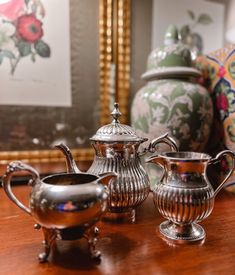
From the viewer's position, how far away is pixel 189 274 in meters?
0.30

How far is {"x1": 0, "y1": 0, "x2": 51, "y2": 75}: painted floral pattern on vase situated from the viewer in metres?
0.73

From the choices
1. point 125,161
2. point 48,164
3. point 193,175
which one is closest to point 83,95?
point 48,164

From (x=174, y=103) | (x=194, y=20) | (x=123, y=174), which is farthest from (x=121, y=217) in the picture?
(x=194, y=20)

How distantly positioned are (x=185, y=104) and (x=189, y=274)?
41 centimetres

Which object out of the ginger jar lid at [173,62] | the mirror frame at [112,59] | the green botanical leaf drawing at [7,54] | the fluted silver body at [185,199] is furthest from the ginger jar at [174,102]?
the green botanical leaf drawing at [7,54]

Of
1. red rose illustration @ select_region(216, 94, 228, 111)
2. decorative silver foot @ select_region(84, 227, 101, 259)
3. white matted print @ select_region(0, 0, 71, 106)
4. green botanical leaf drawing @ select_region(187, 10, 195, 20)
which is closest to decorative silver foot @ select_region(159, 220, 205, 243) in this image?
decorative silver foot @ select_region(84, 227, 101, 259)

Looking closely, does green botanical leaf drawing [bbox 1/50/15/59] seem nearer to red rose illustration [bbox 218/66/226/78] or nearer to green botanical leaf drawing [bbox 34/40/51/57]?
green botanical leaf drawing [bbox 34/40/51/57]

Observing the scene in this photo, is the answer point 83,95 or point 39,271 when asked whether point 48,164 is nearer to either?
point 83,95

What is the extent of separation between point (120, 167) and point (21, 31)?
0.53 meters

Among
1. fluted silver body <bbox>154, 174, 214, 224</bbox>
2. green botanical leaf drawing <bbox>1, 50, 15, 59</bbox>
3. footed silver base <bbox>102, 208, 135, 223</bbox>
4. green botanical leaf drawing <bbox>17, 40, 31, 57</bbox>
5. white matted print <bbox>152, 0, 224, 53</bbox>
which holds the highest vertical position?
white matted print <bbox>152, 0, 224, 53</bbox>

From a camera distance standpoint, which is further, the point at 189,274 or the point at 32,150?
the point at 32,150

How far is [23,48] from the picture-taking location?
0.75m

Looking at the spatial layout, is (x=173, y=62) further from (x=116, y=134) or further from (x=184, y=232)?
(x=184, y=232)

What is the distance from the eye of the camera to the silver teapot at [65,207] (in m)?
0.31
